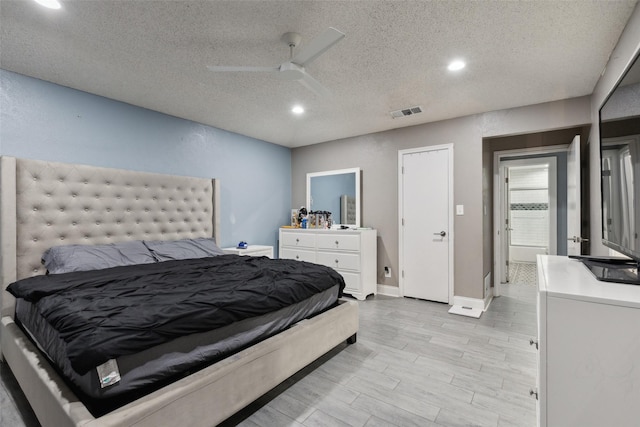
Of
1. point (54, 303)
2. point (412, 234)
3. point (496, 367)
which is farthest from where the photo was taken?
point (412, 234)

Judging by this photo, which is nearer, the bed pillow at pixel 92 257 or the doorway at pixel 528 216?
the bed pillow at pixel 92 257

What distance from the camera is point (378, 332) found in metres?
2.93

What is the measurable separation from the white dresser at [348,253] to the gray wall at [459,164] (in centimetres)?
29

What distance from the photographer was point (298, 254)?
15.2 ft

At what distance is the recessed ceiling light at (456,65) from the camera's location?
2.39 metres

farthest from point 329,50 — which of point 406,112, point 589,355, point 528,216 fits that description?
point 528,216

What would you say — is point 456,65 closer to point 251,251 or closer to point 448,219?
point 448,219

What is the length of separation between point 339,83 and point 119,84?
2052 mm

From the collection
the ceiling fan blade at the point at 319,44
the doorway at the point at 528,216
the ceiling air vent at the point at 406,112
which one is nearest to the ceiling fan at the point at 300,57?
the ceiling fan blade at the point at 319,44

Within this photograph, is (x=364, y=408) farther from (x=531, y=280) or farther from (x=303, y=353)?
(x=531, y=280)

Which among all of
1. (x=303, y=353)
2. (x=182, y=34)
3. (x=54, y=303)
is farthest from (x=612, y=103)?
(x=54, y=303)

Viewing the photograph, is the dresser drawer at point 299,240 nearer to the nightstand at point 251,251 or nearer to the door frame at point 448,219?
the nightstand at point 251,251

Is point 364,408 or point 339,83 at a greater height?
point 339,83

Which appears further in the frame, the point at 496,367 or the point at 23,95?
the point at 23,95
